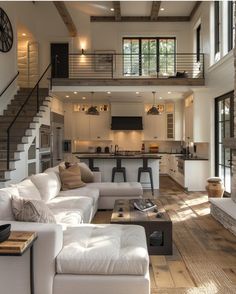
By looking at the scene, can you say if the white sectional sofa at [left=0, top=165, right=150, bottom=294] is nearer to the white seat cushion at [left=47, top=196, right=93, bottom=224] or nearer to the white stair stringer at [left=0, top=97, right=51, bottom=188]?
the white seat cushion at [left=47, top=196, right=93, bottom=224]

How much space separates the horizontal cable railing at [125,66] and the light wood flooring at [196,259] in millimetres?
6306

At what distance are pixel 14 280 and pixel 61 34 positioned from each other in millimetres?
10049

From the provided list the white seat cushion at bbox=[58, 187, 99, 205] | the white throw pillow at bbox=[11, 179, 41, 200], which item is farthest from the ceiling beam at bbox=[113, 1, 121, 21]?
the white throw pillow at bbox=[11, 179, 41, 200]

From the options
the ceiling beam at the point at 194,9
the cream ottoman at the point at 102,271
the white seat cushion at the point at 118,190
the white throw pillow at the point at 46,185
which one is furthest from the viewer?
the ceiling beam at the point at 194,9

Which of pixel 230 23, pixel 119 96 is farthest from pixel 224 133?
pixel 119 96

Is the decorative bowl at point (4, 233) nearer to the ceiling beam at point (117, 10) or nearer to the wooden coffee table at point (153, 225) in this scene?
the wooden coffee table at point (153, 225)

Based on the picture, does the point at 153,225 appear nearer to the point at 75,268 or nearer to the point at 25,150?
the point at 75,268

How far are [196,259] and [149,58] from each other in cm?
892

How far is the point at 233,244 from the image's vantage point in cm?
421

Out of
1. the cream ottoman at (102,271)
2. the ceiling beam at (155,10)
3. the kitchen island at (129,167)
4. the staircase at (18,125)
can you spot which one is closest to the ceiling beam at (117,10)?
the ceiling beam at (155,10)

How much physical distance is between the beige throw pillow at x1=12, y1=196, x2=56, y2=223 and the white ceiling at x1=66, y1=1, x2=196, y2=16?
28.4ft

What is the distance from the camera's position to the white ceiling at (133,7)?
1019 centimetres

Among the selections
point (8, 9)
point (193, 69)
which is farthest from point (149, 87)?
point (8, 9)

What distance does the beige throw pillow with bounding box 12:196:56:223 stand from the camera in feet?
9.68
